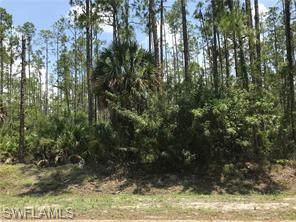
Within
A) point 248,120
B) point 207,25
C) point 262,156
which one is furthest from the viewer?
point 207,25

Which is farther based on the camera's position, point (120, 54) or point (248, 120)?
point (120, 54)

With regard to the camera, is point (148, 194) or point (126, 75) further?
point (126, 75)

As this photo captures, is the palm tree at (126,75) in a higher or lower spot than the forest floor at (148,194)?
higher

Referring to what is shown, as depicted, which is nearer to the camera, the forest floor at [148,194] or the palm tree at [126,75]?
the forest floor at [148,194]

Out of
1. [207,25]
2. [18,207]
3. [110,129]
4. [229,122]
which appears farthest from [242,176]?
[207,25]

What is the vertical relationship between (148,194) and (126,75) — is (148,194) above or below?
below

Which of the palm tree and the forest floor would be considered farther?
the palm tree

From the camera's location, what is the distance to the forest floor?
10703 millimetres

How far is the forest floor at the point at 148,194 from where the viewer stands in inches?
421

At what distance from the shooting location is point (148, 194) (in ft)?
52.1

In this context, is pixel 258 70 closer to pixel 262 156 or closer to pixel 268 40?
pixel 262 156

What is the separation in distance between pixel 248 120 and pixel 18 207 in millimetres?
8797

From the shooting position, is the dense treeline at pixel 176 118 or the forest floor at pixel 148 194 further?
the dense treeline at pixel 176 118

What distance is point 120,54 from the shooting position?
20.0 meters
